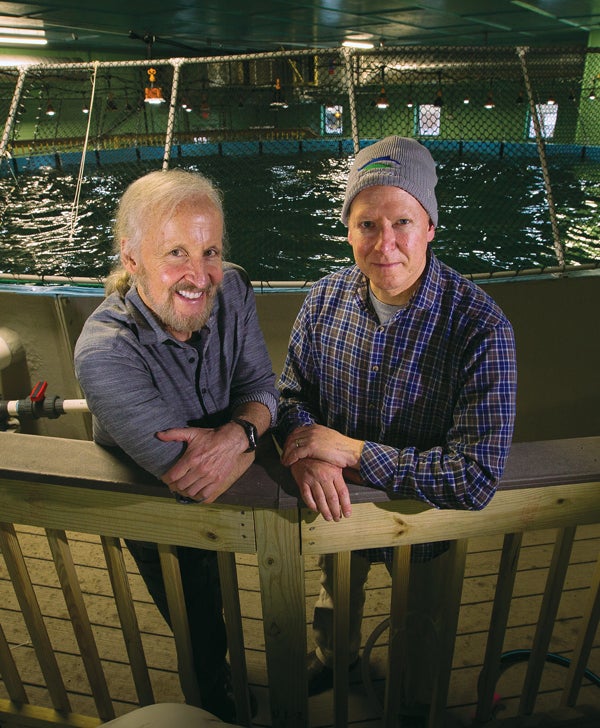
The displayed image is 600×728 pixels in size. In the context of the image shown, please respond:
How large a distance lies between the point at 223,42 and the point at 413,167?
16.1 m

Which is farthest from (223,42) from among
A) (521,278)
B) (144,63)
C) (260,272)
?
(521,278)

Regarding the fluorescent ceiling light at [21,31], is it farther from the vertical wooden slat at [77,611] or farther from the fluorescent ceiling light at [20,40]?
the vertical wooden slat at [77,611]

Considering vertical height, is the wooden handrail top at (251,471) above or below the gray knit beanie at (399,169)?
below

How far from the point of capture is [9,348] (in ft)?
10.6

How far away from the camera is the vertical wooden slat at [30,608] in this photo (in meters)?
1.46

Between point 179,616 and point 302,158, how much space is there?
18.7m

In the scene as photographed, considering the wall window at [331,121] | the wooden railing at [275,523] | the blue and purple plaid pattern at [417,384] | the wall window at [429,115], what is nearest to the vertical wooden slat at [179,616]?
the wooden railing at [275,523]

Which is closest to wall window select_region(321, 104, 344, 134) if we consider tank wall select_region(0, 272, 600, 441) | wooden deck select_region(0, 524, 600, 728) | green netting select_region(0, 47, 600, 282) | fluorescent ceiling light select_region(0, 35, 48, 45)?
green netting select_region(0, 47, 600, 282)

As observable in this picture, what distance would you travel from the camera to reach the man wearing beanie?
1.25m

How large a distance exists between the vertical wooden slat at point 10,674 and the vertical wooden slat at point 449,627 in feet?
4.35

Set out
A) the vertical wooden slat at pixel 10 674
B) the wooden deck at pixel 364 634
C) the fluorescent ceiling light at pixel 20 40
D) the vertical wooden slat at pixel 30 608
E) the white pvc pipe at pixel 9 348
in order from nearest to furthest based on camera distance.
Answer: the vertical wooden slat at pixel 30 608 < the vertical wooden slat at pixel 10 674 < the wooden deck at pixel 364 634 < the white pvc pipe at pixel 9 348 < the fluorescent ceiling light at pixel 20 40

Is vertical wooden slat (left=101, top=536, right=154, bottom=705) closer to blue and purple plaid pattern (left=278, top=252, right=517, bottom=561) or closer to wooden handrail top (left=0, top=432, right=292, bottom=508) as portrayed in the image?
wooden handrail top (left=0, top=432, right=292, bottom=508)

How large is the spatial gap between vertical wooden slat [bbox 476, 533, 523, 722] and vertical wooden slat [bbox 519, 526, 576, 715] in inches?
3.8

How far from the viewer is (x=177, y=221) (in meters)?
1.37
